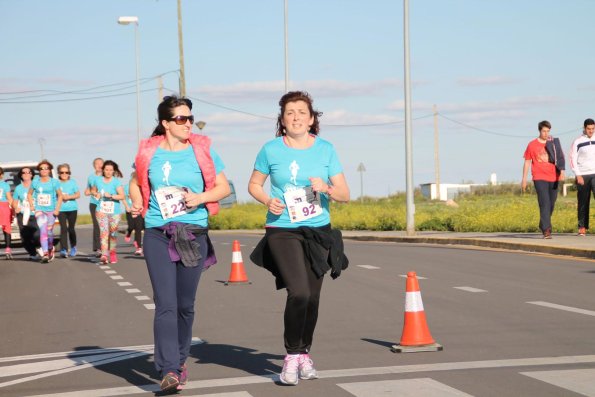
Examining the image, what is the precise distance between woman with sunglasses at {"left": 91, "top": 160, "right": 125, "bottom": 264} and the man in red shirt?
7.45 meters

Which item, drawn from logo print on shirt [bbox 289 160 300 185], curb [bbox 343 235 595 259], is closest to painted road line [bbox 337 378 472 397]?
logo print on shirt [bbox 289 160 300 185]

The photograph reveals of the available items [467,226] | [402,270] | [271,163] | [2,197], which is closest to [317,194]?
Answer: [271,163]

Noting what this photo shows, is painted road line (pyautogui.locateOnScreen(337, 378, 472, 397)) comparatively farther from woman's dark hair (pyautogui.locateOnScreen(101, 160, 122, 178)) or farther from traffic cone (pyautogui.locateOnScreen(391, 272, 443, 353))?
woman's dark hair (pyautogui.locateOnScreen(101, 160, 122, 178))

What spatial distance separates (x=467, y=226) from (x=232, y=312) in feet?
66.0

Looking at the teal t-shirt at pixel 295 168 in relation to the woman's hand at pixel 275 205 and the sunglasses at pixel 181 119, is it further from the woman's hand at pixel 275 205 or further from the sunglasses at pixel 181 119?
the sunglasses at pixel 181 119

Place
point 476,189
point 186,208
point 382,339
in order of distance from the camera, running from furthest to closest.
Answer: point 476,189
point 382,339
point 186,208

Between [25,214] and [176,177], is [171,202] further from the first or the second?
[25,214]

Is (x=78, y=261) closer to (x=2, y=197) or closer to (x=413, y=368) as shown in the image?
(x=2, y=197)

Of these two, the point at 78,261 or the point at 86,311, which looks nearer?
the point at 86,311

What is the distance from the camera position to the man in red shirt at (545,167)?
23875 mm

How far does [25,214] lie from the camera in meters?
25.3

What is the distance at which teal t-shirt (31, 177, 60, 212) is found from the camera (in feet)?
81.2

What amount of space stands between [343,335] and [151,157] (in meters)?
3.18

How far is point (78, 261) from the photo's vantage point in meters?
25.6
